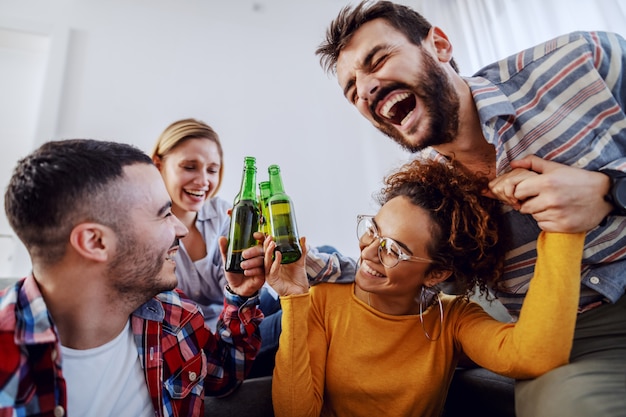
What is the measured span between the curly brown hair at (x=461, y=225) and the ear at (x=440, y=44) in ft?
1.22

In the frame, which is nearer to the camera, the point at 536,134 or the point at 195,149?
the point at 536,134

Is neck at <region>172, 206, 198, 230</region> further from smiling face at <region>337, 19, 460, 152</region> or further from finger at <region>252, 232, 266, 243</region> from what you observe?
smiling face at <region>337, 19, 460, 152</region>

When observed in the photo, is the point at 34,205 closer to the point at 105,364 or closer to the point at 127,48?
the point at 105,364

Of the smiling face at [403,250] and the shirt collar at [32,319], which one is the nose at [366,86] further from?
the shirt collar at [32,319]

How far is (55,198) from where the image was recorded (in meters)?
0.75

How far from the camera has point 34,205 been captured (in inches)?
29.2

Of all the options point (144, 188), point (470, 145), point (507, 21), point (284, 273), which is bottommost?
point (284, 273)

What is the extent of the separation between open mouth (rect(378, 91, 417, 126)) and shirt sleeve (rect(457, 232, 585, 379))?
0.52m

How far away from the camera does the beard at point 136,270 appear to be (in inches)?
31.2

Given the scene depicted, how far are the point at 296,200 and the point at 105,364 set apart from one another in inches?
79.7

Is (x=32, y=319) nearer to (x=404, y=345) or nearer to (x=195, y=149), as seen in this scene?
(x=404, y=345)

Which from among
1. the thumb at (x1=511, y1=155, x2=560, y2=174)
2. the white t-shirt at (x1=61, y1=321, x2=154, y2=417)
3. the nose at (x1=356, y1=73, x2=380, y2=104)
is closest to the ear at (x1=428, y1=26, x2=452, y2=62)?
the nose at (x1=356, y1=73, x2=380, y2=104)

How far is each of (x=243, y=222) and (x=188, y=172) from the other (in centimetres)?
78

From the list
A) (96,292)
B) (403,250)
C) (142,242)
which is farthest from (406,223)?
(96,292)
